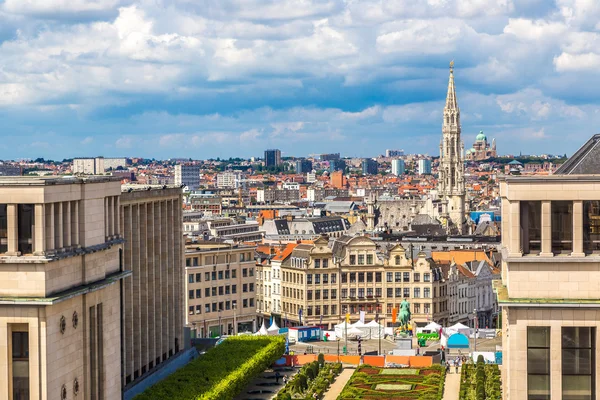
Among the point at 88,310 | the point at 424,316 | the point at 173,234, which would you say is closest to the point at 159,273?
the point at 173,234

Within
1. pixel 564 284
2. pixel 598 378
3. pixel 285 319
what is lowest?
pixel 285 319

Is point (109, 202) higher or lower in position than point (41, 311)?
higher

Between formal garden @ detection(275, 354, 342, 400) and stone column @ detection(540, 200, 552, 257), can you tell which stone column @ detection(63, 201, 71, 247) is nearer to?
stone column @ detection(540, 200, 552, 257)

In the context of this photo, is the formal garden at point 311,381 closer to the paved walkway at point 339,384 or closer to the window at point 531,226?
the paved walkway at point 339,384

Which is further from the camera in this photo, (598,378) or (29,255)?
(29,255)

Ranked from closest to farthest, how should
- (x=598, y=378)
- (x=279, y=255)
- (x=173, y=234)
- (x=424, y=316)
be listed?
(x=598, y=378) < (x=173, y=234) < (x=424, y=316) < (x=279, y=255)

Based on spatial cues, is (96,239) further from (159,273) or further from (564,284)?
(159,273)

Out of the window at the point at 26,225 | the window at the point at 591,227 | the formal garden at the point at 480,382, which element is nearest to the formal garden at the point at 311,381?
the formal garden at the point at 480,382
